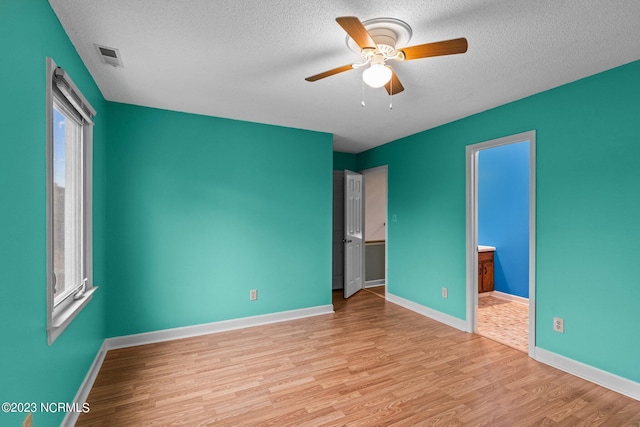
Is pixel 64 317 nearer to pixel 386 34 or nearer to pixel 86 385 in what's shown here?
pixel 86 385

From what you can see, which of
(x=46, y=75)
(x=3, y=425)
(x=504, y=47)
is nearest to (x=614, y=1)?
(x=504, y=47)

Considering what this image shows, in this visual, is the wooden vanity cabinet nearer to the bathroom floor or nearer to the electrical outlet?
the bathroom floor

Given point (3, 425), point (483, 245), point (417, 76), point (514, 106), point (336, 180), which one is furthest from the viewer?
point (336, 180)

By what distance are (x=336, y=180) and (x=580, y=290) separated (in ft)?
12.1

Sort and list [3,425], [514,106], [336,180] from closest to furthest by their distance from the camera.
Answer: [3,425] < [514,106] < [336,180]

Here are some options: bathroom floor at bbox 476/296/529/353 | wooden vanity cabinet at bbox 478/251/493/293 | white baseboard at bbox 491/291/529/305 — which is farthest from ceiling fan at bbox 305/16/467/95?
white baseboard at bbox 491/291/529/305

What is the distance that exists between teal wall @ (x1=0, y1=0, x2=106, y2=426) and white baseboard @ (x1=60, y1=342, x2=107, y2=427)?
14cm

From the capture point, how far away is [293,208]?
13.0 ft

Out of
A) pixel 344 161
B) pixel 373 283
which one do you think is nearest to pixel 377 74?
pixel 344 161

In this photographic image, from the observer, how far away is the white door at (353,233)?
496cm

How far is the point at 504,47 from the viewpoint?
2029 mm

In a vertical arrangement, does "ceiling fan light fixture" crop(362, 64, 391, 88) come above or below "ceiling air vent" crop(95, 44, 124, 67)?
below

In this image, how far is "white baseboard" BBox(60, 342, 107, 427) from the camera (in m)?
1.87

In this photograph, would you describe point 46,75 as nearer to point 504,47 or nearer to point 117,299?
point 117,299
